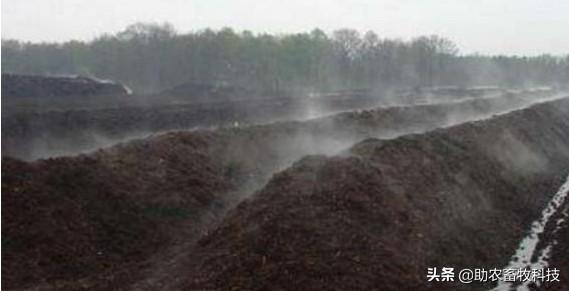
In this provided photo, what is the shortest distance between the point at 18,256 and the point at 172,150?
9.09 metres

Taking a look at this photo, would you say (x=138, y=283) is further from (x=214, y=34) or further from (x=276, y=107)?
(x=214, y=34)

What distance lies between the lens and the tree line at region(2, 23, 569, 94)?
312 ft

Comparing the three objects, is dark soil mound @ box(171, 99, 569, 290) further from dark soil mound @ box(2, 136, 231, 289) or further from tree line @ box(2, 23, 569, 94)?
tree line @ box(2, 23, 569, 94)

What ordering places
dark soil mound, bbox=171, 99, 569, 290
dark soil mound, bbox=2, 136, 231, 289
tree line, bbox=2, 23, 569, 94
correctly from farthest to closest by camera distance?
tree line, bbox=2, 23, 569, 94, dark soil mound, bbox=2, 136, 231, 289, dark soil mound, bbox=171, 99, 569, 290

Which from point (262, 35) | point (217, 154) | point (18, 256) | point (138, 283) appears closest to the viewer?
point (138, 283)

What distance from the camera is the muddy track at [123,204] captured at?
51.4 ft

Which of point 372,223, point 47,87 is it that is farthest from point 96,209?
point 47,87

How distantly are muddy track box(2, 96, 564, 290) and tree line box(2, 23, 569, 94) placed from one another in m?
58.6

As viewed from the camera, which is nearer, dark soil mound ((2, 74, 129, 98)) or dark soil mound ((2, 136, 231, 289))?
dark soil mound ((2, 136, 231, 289))

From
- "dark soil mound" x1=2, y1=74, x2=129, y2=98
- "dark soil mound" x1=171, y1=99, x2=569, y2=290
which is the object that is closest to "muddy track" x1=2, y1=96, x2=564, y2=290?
"dark soil mound" x1=171, y1=99, x2=569, y2=290

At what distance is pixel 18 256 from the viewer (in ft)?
51.9

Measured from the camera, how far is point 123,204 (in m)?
19.6

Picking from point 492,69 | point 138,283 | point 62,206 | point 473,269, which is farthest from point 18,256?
point 492,69

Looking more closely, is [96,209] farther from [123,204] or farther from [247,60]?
[247,60]
